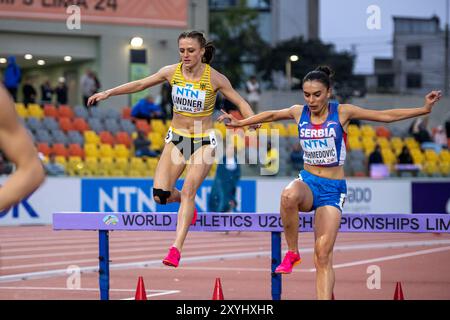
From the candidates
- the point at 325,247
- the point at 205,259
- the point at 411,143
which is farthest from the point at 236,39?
the point at 325,247

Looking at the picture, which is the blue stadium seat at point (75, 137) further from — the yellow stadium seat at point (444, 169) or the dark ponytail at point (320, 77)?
the dark ponytail at point (320, 77)

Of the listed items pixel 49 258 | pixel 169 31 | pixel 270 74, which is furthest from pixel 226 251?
pixel 270 74

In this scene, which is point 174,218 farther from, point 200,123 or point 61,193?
point 61,193

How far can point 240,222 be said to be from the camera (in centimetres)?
925

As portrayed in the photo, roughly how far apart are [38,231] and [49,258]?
4990mm

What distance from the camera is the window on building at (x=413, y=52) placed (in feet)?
222

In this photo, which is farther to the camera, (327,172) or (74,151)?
(74,151)

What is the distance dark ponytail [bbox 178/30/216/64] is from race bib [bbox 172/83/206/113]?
1.08 feet

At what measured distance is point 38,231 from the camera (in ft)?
63.4

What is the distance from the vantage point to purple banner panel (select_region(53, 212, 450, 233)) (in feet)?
29.6

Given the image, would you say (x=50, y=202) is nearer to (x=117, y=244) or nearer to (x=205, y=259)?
(x=117, y=244)

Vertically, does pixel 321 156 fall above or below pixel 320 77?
below

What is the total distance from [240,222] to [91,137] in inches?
552

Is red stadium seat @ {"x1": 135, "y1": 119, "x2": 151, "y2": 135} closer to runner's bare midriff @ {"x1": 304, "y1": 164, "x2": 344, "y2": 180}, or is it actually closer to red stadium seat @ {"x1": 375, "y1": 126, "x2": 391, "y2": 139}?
red stadium seat @ {"x1": 375, "y1": 126, "x2": 391, "y2": 139}
